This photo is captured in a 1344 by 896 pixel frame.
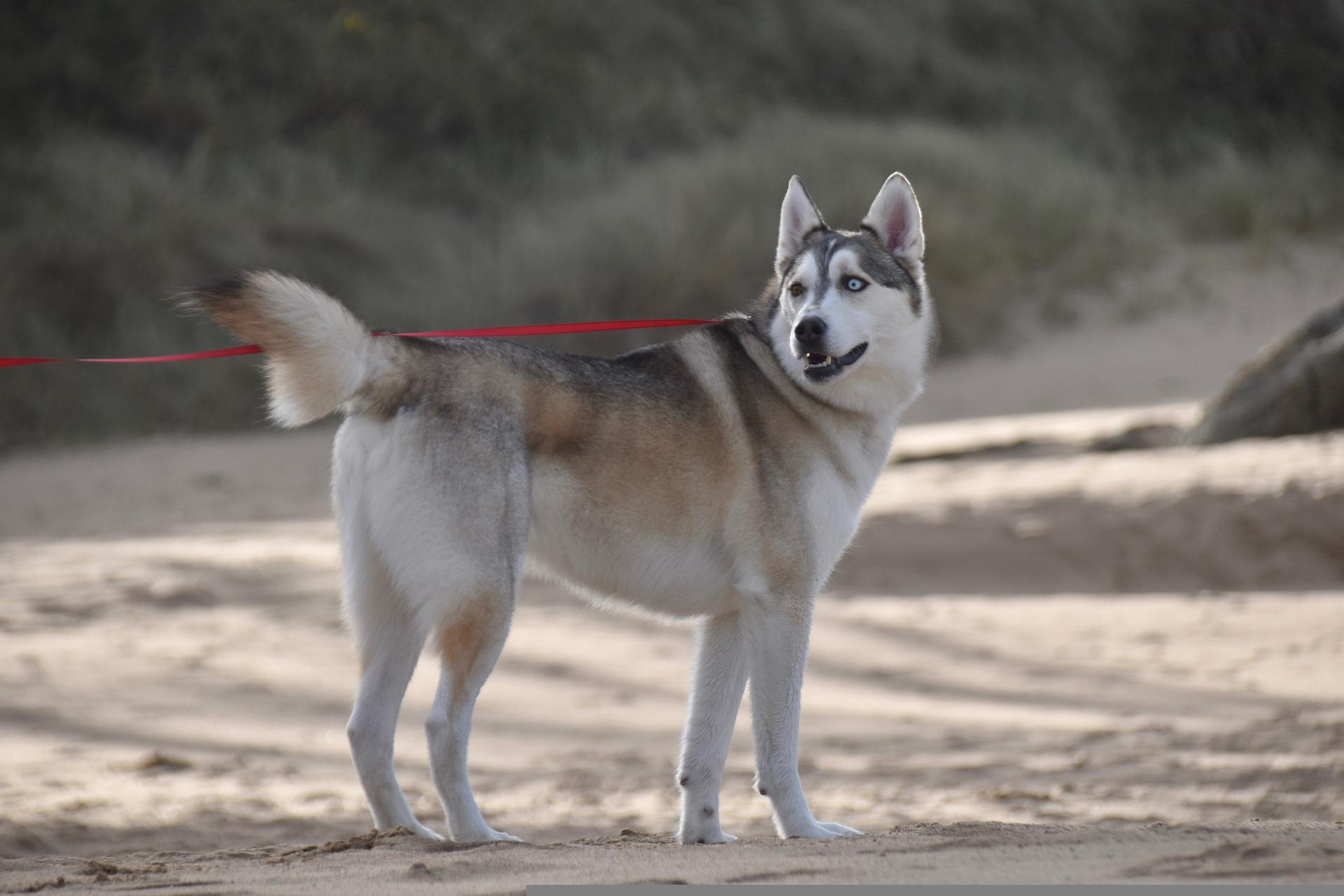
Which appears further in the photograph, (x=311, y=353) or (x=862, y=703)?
(x=862, y=703)

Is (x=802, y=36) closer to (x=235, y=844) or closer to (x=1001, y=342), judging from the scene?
(x=1001, y=342)

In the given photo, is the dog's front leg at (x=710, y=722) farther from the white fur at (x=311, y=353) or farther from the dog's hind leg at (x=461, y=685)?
the white fur at (x=311, y=353)

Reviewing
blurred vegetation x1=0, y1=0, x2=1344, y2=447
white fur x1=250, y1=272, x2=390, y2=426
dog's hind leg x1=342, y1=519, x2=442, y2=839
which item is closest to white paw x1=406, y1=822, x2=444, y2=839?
dog's hind leg x1=342, y1=519, x2=442, y2=839

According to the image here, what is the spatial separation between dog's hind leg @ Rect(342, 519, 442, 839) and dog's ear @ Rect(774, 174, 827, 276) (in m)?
1.65

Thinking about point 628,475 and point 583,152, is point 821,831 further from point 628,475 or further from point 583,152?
point 583,152

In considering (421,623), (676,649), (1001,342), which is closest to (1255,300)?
(1001,342)

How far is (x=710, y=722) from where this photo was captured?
151 inches

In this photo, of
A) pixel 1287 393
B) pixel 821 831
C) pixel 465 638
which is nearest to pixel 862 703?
pixel 821 831

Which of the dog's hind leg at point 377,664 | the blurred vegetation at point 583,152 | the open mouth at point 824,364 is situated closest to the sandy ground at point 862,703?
the dog's hind leg at point 377,664

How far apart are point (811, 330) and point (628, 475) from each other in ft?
2.24

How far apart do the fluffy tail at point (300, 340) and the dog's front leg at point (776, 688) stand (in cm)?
126

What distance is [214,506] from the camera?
11.6 m

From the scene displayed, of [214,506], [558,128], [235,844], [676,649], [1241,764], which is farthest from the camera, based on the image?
[558,128]

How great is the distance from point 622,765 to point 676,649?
1.77 m
